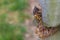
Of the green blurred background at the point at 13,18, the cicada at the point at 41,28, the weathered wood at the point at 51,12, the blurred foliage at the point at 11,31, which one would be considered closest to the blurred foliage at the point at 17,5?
the green blurred background at the point at 13,18

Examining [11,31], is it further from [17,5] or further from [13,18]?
[17,5]

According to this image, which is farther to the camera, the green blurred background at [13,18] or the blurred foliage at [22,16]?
the blurred foliage at [22,16]

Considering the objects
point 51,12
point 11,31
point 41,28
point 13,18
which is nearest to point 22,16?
point 13,18

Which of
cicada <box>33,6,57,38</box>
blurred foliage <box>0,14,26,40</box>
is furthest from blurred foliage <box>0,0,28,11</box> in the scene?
cicada <box>33,6,57,38</box>

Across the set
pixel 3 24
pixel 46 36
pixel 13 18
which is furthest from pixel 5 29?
pixel 46 36

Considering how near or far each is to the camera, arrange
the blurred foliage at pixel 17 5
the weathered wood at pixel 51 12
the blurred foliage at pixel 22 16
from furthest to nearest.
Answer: the blurred foliage at pixel 17 5 < the blurred foliage at pixel 22 16 < the weathered wood at pixel 51 12

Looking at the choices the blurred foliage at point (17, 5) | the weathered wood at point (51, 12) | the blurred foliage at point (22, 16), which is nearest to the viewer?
the weathered wood at point (51, 12)

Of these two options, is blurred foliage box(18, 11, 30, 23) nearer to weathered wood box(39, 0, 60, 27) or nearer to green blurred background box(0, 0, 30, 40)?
green blurred background box(0, 0, 30, 40)

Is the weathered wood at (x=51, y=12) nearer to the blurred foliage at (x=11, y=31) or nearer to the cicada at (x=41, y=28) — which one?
the cicada at (x=41, y=28)

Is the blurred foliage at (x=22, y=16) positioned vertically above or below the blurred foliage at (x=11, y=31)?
above
